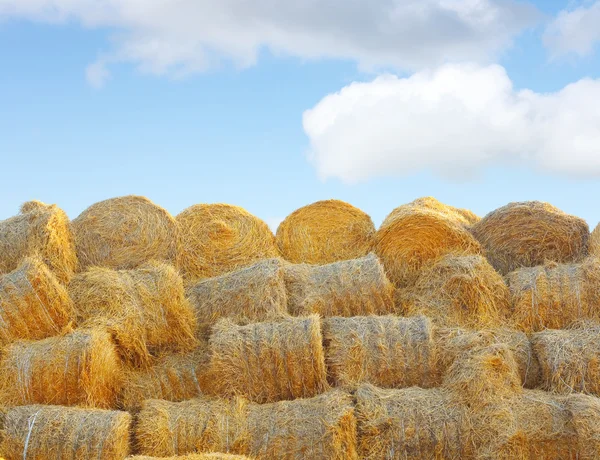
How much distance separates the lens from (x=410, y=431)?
5742 mm

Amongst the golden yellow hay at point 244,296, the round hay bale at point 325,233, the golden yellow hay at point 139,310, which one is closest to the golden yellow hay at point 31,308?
the golden yellow hay at point 139,310

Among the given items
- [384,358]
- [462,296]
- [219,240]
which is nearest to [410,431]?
[384,358]

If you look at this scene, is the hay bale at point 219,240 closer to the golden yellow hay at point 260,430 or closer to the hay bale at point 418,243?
the hay bale at point 418,243

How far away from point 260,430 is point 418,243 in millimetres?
2795

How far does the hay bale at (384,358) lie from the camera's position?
6.25m

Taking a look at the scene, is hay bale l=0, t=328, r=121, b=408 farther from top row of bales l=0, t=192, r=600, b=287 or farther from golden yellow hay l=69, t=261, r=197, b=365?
top row of bales l=0, t=192, r=600, b=287

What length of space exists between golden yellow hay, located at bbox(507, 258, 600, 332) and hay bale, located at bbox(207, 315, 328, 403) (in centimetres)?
204

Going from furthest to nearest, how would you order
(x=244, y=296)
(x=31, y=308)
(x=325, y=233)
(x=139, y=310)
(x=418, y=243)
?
(x=325, y=233) → (x=418, y=243) → (x=244, y=296) → (x=139, y=310) → (x=31, y=308)

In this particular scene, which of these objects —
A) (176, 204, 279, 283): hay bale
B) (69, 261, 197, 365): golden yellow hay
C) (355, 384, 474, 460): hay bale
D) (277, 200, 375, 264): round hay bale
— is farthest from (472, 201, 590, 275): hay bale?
(69, 261, 197, 365): golden yellow hay

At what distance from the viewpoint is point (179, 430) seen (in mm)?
5762

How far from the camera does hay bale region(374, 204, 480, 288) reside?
7652mm

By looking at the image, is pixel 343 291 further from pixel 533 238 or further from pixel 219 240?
pixel 533 238

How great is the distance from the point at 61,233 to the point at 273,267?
84.1 inches

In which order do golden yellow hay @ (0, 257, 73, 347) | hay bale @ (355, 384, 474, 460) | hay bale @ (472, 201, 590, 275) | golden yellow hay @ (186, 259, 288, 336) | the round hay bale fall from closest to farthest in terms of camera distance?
hay bale @ (355, 384, 474, 460)
golden yellow hay @ (0, 257, 73, 347)
golden yellow hay @ (186, 259, 288, 336)
hay bale @ (472, 201, 590, 275)
the round hay bale
